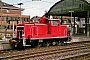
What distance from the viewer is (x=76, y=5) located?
147 ft

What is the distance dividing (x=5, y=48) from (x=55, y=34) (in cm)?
560

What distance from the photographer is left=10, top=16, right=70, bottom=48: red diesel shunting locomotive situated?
730 inches

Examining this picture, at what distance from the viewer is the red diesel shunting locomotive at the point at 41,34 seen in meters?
18.5

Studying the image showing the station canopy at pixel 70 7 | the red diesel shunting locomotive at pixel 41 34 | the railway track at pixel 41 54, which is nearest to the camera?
the railway track at pixel 41 54

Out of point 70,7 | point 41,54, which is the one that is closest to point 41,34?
point 41,54

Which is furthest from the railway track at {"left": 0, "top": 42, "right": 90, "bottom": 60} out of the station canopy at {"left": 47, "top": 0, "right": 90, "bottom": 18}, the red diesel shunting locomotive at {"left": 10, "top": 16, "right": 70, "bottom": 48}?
the station canopy at {"left": 47, "top": 0, "right": 90, "bottom": 18}

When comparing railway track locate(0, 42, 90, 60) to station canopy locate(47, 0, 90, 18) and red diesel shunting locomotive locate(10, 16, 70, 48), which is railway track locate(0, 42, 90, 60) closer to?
red diesel shunting locomotive locate(10, 16, 70, 48)

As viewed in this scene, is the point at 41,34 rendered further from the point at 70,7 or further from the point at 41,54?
the point at 70,7

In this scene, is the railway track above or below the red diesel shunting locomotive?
below

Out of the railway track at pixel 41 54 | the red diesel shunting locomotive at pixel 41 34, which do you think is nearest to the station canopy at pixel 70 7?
the red diesel shunting locomotive at pixel 41 34

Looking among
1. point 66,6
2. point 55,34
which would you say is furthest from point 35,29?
point 66,6

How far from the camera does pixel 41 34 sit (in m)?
20.0

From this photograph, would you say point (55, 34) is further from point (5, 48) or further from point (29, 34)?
point (5, 48)

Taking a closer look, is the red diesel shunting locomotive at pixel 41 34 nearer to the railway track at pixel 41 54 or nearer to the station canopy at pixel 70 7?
the railway track at pixel 41 54
